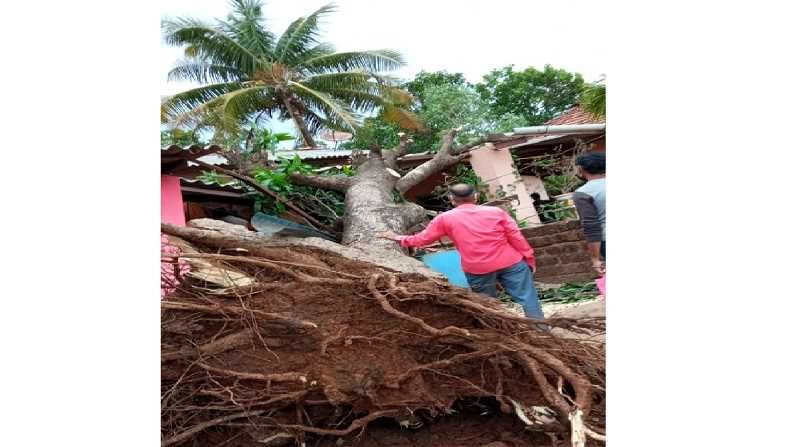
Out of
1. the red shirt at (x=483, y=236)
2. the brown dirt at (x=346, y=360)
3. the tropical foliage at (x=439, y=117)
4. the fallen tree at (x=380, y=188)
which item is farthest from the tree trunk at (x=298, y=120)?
the brown dirt at (x=346, y=360)

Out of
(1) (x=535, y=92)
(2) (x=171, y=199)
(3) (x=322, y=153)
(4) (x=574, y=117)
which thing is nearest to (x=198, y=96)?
(3) (x=322, y=153)

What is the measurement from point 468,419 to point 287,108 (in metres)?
8.22

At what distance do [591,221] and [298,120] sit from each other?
814cm

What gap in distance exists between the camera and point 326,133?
10844 millimetres

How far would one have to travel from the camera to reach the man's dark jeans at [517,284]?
3236mm

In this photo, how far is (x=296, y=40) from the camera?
9984 millimetres

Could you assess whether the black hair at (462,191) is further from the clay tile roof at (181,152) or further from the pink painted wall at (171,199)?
the pink painted wall at (171,199)

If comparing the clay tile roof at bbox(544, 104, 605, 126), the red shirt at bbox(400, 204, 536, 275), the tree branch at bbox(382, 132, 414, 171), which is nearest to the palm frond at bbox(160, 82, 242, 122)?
the tree branch at bbox(382, 132, 414, 171)

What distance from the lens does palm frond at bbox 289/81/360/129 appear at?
368 inches

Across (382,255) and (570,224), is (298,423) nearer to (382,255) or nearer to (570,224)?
(382,255)

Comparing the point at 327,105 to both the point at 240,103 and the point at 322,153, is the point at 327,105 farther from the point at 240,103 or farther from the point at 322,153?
the point at 322,153
